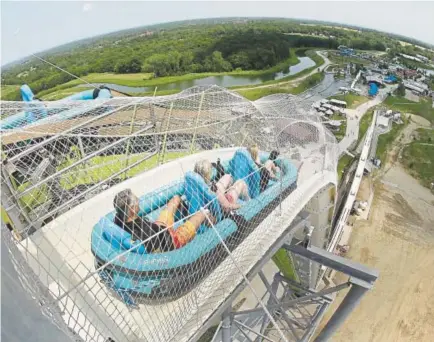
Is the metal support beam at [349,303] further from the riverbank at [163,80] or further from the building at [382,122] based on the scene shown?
the riverbank at [163,80]

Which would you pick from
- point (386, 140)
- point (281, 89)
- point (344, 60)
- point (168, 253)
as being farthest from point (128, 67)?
point (168, 253)

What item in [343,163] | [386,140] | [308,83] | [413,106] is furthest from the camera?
[308,83]

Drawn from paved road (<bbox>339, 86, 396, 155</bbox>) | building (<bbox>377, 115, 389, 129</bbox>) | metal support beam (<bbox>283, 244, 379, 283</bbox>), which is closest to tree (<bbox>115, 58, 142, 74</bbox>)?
paved road (<bbox>339, 86, 396, 155</bbox>)

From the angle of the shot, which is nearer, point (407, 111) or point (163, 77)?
point (407, 111)

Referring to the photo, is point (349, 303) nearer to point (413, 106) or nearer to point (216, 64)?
point (413, 106)

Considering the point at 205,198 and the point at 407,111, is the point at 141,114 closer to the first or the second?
the point at 205,198

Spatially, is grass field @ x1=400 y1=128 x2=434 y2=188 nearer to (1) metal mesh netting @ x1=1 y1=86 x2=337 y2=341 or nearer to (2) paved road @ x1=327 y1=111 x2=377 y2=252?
(2) paved road @ x1=327 y1=111 x2=377 y2=252

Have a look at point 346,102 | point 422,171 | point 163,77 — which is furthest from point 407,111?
point 163,77
